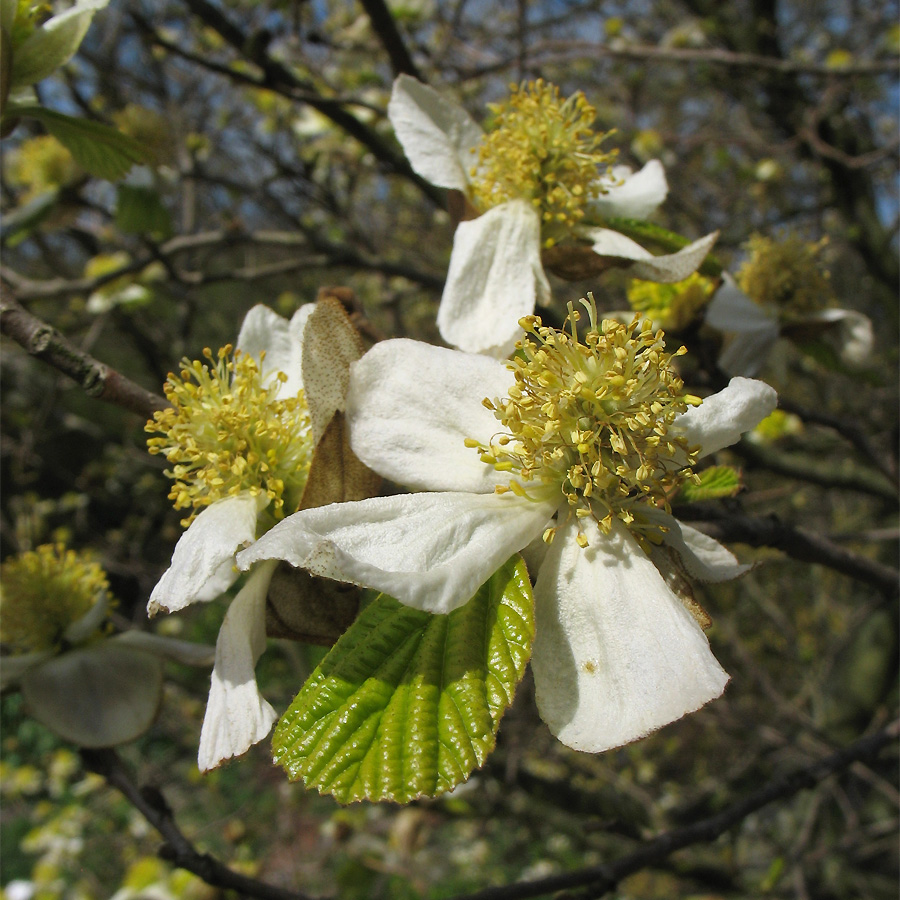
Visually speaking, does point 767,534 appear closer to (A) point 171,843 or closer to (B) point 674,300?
(B) point 674,300

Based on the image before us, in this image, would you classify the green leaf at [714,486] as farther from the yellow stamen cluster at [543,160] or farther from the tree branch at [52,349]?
the tree branch at [52,349]

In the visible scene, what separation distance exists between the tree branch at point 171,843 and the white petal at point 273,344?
0.71m

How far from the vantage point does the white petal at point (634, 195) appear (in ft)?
4.03

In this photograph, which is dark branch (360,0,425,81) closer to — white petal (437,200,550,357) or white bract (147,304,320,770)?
white petal (437,200,550,357)

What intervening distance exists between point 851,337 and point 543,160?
902 millimetres

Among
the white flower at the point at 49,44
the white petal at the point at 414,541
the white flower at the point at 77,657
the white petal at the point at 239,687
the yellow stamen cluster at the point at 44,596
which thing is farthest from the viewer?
the yellow stamen cluster at the point at 44,596

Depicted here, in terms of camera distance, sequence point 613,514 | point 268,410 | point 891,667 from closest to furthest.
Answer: point 613,514, point 268,410, point 891,667

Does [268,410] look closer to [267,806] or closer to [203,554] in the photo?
[203,554]

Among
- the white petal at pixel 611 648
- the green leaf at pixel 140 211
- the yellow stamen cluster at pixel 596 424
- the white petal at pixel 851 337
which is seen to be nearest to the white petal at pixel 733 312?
the white petal at pixel 851 337

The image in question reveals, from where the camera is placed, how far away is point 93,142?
1121 mm

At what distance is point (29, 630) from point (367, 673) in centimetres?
95

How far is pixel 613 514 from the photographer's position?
795 mm

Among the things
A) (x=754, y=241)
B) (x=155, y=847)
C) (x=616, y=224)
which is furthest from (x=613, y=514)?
(x=754, y=241)

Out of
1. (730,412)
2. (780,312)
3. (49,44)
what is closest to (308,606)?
(730,412)
